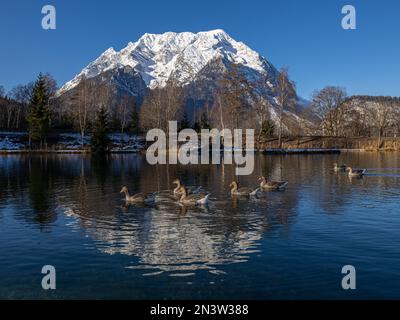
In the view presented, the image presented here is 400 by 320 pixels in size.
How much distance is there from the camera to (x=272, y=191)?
26.1 meters

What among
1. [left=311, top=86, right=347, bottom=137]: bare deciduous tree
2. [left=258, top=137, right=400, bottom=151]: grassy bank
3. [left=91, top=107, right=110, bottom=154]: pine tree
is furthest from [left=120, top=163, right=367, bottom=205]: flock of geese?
[left=311, top=86, right=347, bottom=137]: bare deciduous tree

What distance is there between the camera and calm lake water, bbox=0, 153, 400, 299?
1027 centimetres

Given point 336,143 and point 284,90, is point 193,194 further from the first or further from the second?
point 336,143

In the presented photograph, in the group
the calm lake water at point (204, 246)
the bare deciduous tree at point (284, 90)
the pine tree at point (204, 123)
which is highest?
the bare deciduous tree at point (284, 90)

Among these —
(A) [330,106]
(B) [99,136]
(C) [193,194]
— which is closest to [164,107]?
(B) [99,136]

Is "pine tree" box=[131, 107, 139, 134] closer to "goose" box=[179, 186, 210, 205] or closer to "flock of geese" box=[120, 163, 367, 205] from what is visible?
"flock of geese" box=[120, 163, 367, 205]

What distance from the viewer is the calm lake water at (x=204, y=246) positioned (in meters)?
10.3

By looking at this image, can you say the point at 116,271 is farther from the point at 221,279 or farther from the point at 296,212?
the point at 296,212

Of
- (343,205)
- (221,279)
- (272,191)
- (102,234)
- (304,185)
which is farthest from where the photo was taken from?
(304,185)

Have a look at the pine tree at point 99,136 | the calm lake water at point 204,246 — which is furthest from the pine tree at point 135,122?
the calm lake water at point 204,246

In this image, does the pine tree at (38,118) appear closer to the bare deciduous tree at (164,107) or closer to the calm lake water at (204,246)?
the bare deciduous tree at (164,107)

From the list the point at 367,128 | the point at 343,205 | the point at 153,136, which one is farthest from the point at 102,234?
the point at 367,128

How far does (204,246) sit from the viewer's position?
44.9 feet
